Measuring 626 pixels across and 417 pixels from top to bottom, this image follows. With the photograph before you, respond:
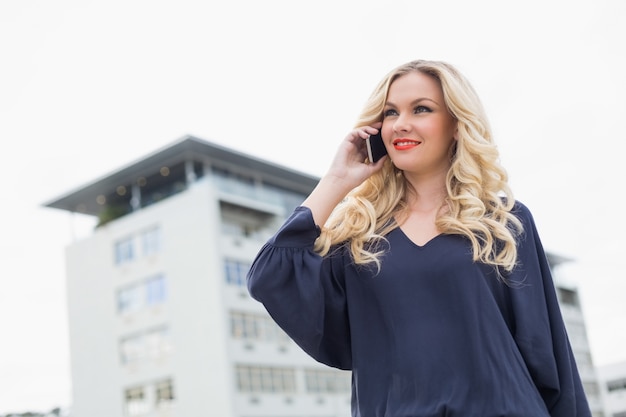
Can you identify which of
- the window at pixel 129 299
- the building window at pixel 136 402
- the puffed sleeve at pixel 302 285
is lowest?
the puffed sleeve at pixel 302 285

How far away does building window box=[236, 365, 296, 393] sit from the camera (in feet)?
121

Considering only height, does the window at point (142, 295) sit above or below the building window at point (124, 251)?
below

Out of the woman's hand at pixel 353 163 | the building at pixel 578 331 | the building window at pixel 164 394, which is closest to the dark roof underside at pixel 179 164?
the building window at pixel 164 394

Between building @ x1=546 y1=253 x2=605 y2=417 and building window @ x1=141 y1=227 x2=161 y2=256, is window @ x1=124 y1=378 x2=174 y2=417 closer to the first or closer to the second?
building window @ x1=141 y1=227 x2=161 y2=256

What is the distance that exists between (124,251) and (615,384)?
50.3 meters

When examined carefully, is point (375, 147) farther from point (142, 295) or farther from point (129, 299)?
point (129, 299)

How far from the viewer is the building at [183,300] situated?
37.1 metres

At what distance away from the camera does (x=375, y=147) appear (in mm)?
2697

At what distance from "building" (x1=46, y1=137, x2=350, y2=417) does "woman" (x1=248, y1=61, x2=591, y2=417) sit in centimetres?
3402

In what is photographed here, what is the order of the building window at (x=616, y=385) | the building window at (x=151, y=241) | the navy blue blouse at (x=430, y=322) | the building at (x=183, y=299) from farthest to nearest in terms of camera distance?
the building window at (x=616, y=385) < the building window at (x=151, y=241) < the building at (x=183, y=299) < the navy blue blouse at (x=430, y=322)

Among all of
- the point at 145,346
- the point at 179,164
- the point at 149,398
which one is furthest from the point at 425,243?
the point at 179,164

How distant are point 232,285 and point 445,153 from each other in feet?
118

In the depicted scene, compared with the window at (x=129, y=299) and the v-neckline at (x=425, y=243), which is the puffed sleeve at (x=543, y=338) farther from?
the window at (x=129, y=299)

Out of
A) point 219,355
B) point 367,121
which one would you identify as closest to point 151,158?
point 219,355
